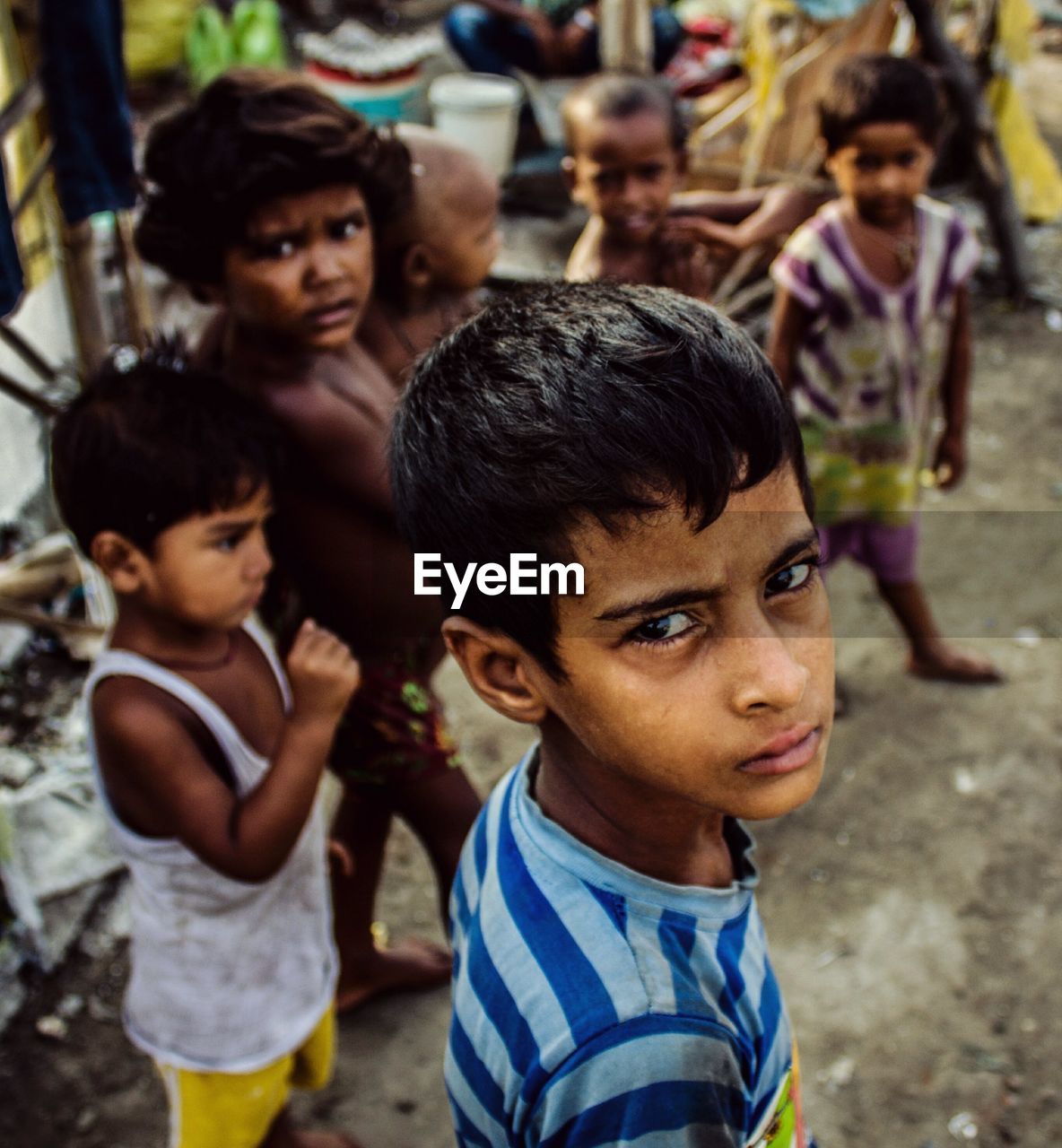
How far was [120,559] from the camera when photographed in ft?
5.56

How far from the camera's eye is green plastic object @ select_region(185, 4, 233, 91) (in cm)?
777

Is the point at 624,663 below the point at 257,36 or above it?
above

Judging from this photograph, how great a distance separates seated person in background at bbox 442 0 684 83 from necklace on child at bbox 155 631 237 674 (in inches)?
232

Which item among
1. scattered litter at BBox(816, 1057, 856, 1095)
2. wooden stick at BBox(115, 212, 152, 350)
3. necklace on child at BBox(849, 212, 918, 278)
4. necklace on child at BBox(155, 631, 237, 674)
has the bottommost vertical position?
scattered litter at BBox(816, 1057, 856, 1095)

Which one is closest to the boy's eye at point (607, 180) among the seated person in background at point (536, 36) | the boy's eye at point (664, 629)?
the boy's eye at point (664, 629)

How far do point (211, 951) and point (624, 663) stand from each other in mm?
1086

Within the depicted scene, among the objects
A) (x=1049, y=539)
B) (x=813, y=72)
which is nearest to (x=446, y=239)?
(x=1049, y=539)

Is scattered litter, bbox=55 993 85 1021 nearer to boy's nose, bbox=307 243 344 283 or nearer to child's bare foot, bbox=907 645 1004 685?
boy's nose, bbox=307 243 344 283

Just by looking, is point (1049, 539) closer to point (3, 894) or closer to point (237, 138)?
point (237, 138)

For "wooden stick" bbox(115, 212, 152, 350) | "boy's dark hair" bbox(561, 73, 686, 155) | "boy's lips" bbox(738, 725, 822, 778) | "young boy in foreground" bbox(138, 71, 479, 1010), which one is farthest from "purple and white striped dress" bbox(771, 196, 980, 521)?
"boy's lips" bbox(738, 725, 822, 778)

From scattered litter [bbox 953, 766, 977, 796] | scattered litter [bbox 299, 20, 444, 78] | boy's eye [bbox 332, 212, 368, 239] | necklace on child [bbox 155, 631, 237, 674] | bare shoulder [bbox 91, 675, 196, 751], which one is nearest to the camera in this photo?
bare shoulder [bbox 91, 675, 196, 751]

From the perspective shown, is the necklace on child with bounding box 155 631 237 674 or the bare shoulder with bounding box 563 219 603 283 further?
the bare shoulder with bounding box 563 219 603 283

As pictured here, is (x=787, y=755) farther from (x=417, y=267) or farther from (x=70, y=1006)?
(x=70, y=1006)

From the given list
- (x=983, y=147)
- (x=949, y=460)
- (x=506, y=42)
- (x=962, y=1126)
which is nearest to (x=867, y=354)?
(x=949, y=460)
